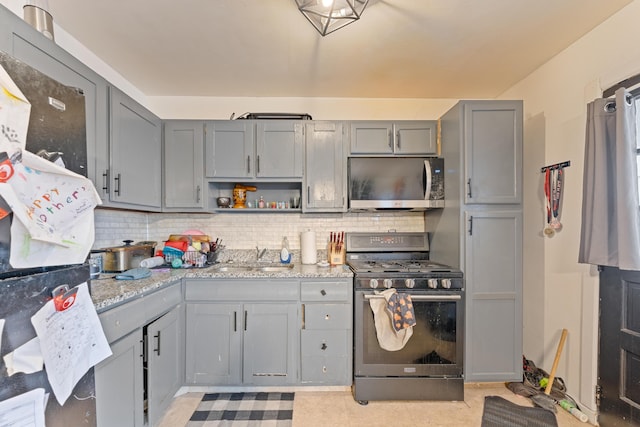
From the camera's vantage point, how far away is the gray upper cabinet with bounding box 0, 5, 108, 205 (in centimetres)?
116

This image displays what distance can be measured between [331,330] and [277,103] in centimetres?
227

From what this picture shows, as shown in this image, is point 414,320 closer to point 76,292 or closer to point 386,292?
point 386,292

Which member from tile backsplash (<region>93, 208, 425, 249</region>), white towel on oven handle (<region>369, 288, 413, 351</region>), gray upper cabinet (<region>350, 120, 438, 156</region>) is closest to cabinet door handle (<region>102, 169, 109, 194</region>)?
tile backsplash (<region>93, 208, 425, 249</region>)

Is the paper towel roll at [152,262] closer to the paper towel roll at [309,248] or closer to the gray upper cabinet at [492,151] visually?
the paper towel roll at [309,248]

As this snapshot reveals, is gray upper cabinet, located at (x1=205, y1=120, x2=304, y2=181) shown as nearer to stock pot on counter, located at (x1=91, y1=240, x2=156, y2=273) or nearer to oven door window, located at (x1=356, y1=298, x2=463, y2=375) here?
stock pot on counter, located at (x1=91, y1=240, x2=156, y2=273)

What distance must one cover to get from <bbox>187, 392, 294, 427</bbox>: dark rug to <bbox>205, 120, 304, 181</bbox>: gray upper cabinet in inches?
71.7

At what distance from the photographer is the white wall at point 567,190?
68.9 inches

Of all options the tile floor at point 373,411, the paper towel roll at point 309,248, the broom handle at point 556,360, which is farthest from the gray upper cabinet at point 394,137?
the tile floor at point 373,411

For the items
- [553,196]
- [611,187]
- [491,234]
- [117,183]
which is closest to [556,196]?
[553,196]

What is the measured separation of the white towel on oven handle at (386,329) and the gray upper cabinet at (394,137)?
4.23ft

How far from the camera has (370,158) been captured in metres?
2.49

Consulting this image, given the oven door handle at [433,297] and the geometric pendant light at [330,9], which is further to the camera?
the oven door handle at [433,297]

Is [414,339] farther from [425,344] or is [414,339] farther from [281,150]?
[281,150]

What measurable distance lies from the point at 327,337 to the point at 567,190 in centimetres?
215
